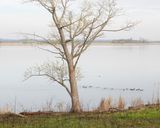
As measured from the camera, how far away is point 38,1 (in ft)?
77.7

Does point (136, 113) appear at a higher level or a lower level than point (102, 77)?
lower

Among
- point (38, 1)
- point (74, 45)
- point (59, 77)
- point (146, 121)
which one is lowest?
point (146, 121)

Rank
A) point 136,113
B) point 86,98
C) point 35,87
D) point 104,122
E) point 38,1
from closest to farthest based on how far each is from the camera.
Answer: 1. point 104,122
2. point 136,113
3. point 38,1
4. point 86,98
5. point 35,87

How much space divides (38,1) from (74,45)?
3112 millimetres

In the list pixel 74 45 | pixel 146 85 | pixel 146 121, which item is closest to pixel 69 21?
pixel 74 45

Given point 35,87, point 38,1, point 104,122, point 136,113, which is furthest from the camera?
point 35,87

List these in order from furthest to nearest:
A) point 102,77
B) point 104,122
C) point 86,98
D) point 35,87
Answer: point 102,77
point 35,87
point 86,98
point 104,122

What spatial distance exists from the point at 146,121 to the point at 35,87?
2875cm

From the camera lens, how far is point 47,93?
37844 millimetres

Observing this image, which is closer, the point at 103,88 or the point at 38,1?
the point at 38,1

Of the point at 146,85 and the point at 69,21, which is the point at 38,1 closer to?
the point at 69,21

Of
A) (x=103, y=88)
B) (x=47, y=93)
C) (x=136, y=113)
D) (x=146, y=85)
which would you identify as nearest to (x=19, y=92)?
(x=47, y=93)

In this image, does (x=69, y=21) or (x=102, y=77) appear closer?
(x=69, y=21)

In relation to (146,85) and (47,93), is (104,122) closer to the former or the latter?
(47,93)
